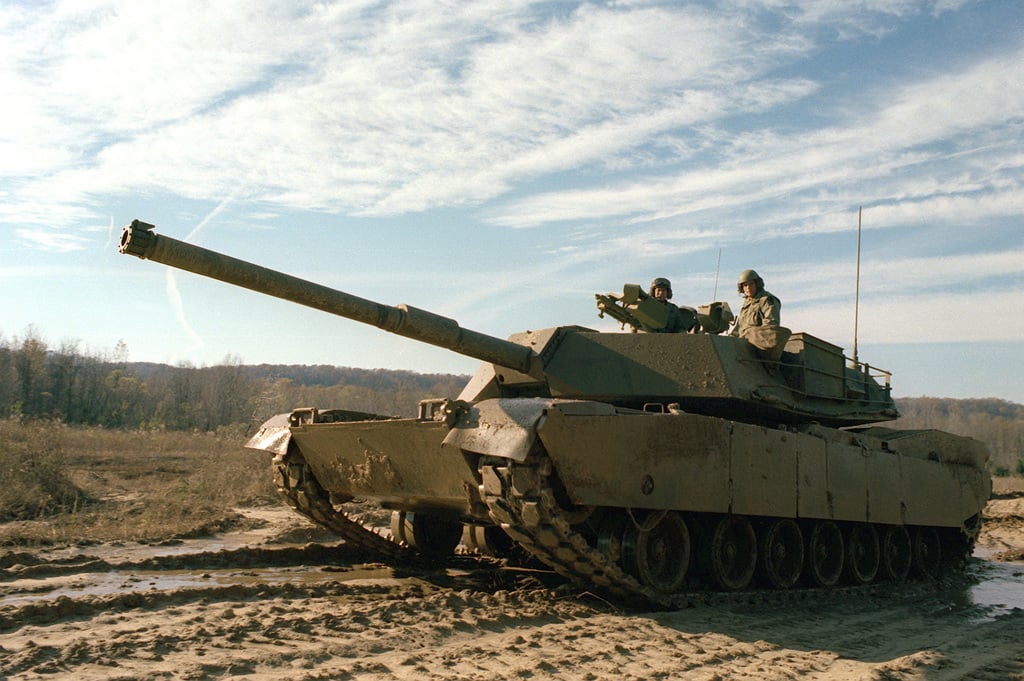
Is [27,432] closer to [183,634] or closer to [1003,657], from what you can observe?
[183,634]

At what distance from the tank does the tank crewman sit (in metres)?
0.28

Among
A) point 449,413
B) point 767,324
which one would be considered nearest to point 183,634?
point 449,413

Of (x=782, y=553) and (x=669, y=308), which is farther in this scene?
(x=669, y=308)

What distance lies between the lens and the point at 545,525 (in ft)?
24.5

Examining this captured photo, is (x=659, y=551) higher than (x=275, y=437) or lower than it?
lower

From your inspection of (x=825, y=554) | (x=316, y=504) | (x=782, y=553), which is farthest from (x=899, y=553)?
(x=316, y=504)

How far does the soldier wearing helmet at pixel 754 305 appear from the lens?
35.4 ft

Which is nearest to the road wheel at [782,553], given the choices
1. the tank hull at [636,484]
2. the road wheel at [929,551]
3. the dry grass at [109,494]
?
the tank hull at [636,484]

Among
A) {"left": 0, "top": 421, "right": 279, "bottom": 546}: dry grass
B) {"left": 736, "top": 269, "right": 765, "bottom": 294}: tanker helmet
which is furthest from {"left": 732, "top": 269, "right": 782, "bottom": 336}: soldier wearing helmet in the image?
{"left": 0, "top": 421, "right": 279, "bottom": 546}: dry grass

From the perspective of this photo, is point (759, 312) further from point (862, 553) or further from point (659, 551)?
point (659, 551)

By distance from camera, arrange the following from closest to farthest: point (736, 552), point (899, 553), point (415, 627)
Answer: point (415, 627) → point (736, 552) → point (899, 553)

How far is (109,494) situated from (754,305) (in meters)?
12.3

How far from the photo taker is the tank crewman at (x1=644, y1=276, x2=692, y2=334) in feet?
36.8

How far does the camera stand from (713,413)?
1008 centimetres
